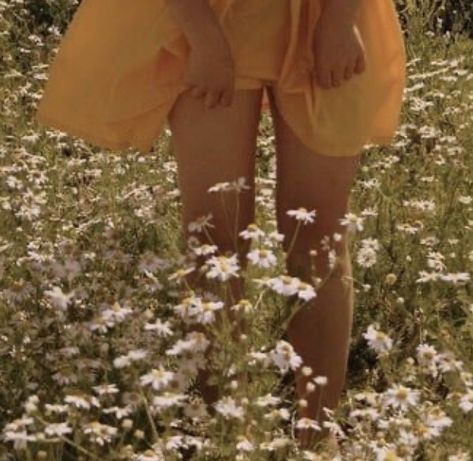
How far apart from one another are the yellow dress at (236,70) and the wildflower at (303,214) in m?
0.10

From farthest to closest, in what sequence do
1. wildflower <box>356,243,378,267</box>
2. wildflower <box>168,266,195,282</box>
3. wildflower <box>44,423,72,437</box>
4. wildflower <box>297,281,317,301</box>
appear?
1. wildflower <box>356,243,378,267</box>
2. wildflower <box>168,266,195,282</box>
3. wildflower <box>297,281,317,301</box>
4. wildflower <box>44,423,72,437</box>

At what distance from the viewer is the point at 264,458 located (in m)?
1.87

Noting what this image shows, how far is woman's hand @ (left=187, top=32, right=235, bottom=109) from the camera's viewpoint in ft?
6.55

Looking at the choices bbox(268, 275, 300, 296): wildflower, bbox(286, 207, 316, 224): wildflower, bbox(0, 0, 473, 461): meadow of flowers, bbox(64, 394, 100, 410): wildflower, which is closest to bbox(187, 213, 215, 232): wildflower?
bbox(0, 0, 473, 461): meadow of flowers

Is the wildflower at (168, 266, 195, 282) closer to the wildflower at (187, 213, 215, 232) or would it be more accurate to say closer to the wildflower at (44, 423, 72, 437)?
the wildflower at (187, 213, 215, 232)

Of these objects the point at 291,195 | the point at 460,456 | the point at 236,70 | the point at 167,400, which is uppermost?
the point at 236,70

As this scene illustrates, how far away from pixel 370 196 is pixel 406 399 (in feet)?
3.98

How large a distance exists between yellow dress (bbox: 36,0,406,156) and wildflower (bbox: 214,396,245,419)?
48 cm

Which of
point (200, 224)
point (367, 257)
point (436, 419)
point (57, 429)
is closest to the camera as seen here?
point (57, 429)

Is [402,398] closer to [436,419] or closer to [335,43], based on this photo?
[436,419]

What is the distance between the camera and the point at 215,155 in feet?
6.92

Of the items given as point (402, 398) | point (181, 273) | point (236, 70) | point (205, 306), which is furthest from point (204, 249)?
point (402, 398)

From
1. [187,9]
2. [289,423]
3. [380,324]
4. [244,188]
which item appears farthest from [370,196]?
[187,9]

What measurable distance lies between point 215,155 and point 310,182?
0.16 meters
